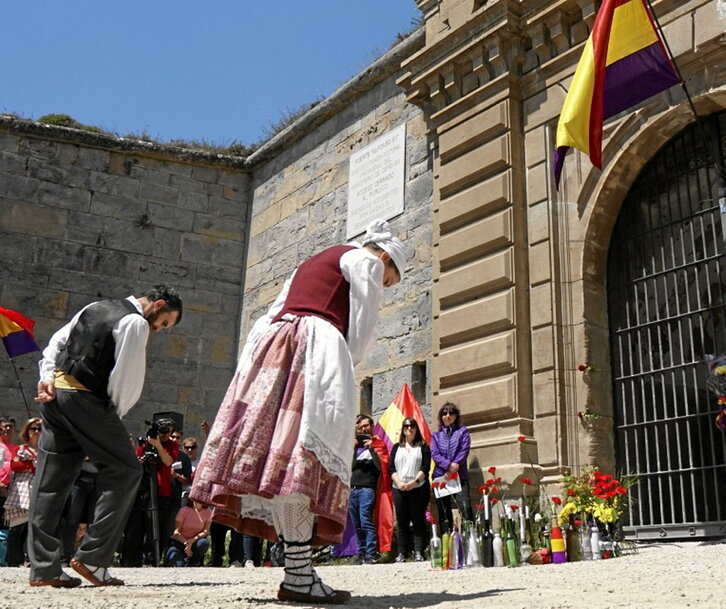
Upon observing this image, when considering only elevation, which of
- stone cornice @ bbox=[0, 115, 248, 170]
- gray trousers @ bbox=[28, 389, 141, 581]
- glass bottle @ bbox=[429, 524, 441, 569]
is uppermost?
stone cornice @ bbox=[0, 115, 248, 170]

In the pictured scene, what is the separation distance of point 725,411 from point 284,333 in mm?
4297

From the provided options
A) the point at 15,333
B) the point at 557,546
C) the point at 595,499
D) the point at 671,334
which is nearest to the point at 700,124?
the point at 671,334

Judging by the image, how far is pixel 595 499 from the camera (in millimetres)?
6820

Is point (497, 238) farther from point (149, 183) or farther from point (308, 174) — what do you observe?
point (149, 183)

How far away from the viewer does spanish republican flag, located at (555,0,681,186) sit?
23.1 ft

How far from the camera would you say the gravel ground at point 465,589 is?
3361mm

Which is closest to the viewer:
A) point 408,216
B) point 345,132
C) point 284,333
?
point 284,333

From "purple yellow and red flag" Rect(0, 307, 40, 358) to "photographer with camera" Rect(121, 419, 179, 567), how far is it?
480 cm

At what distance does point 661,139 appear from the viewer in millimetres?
8141

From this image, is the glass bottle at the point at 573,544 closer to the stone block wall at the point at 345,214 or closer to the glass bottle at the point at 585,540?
the glass bottle at the point at 585,540

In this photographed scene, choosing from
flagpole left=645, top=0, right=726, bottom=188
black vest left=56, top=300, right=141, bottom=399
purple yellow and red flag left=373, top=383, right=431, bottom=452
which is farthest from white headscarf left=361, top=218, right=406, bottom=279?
purple yellow and red flag left=373, top=383, right=431, bottom=452

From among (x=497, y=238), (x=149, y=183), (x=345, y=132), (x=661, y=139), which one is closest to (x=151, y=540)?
(x=497, y=238)

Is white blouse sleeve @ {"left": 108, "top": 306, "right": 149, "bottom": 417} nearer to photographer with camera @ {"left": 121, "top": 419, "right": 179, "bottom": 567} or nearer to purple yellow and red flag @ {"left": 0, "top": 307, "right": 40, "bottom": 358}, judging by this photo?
photographer with camera @ {"left": 121, "top": 419, "right": 179, "bottom": 567}

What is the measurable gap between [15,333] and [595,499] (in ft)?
29.5
